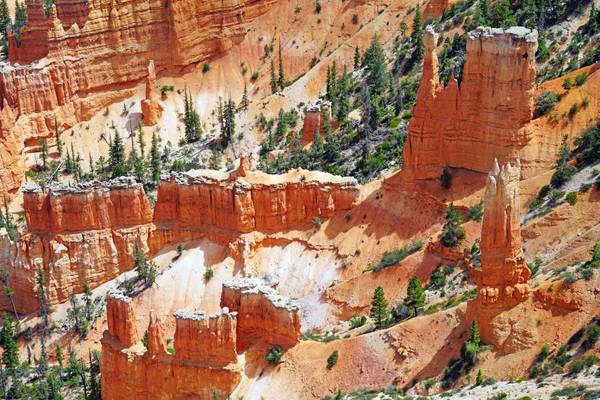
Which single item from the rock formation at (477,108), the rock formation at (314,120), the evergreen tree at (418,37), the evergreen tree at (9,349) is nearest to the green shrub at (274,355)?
the rock formation at (477,108)

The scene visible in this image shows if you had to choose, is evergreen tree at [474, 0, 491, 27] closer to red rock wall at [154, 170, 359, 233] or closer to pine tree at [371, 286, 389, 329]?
red rock wall at [154, 170, 359, 233]

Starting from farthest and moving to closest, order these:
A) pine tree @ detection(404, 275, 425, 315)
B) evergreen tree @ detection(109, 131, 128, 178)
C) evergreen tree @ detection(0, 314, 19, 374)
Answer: evergreen tree @ detection(109, 131, 128, 178) → evergreen tree @ detection(0, 314, 19, 374) → pine tree @ detection(404, 275, 425, 315)

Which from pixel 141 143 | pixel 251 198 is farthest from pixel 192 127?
pixel 251 198

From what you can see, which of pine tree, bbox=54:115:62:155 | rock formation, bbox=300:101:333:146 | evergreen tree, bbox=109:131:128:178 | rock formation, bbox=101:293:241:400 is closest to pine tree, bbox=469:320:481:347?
rock formation, bbox=101:293:241:400

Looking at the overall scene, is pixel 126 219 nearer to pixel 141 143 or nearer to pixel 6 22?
pixel 141 143

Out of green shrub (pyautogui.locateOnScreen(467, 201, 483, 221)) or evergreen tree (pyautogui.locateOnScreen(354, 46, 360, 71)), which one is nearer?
green shrub (pyautogui.locateOnScreen(467, 201, 483, 221))

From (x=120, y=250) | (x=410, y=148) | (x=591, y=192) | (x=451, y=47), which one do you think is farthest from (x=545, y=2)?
(x=120, y=250)
